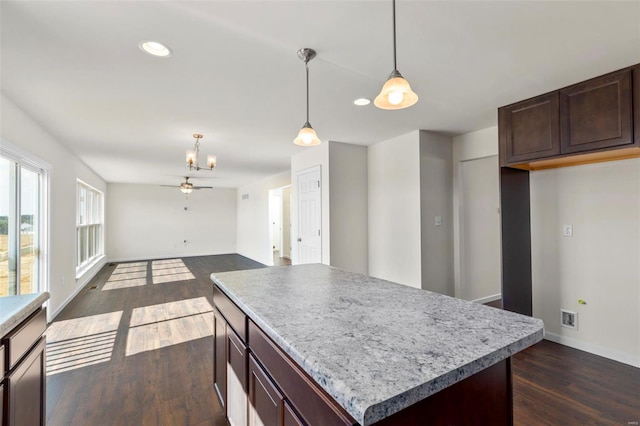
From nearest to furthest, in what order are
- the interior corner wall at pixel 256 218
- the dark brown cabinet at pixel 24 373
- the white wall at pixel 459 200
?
the dark brown cabinet at pixel 24 373, the white wall at pixel 459 200, the interior corner wall at pixel 256 218

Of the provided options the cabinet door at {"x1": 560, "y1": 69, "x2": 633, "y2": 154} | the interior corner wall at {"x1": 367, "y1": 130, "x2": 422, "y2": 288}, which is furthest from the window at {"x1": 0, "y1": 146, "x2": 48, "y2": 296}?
the cabinet door at {"x1": 560, "y1": 69, "x2": 633, "y2": 154}

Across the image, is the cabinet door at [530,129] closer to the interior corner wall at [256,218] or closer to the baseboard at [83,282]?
the interior corner wall at [256,218]

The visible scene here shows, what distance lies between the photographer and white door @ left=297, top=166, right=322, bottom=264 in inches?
173

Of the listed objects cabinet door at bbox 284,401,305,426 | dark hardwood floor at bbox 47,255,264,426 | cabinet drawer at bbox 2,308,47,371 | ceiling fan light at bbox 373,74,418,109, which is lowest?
dark hardwood floor at bbox 47,255,264,426

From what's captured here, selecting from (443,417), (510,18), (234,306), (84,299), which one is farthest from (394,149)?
(84,299)

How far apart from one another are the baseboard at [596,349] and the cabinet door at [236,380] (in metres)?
3.22

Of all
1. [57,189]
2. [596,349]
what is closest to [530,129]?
[596,349]

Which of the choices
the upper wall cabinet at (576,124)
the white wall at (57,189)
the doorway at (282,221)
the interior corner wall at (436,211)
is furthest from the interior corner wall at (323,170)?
the doorway at (282,221)

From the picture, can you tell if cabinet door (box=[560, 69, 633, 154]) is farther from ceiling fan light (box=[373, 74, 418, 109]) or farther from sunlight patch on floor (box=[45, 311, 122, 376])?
sunlight patch on floor (box=[45, 311, 122, 376])

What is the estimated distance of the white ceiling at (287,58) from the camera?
157cm

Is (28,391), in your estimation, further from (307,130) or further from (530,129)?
(530,129)

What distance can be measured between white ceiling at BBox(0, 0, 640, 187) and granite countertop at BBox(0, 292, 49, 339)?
1.51m

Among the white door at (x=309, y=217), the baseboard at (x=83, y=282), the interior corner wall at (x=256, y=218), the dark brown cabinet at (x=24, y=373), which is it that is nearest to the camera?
the dark brown cabinet at (x=24, y=373)

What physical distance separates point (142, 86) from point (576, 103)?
3.59 meters
